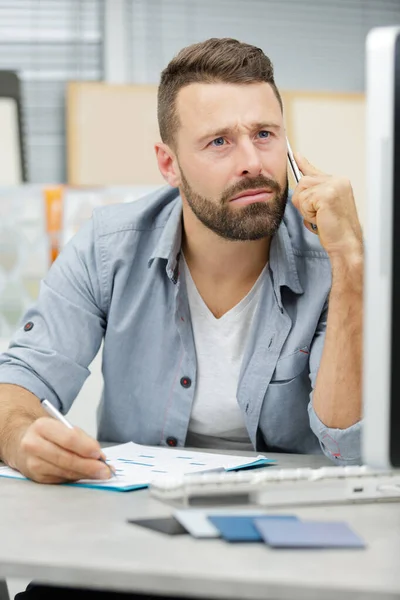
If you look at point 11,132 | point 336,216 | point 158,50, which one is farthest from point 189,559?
point 158,50

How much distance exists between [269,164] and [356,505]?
Result: 78cm

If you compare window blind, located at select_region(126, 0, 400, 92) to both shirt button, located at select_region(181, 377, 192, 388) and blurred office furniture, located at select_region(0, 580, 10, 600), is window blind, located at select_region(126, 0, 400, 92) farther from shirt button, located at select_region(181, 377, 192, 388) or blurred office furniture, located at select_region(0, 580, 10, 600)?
blurred office furniture, located at select_region(0, 580, 10, 600)

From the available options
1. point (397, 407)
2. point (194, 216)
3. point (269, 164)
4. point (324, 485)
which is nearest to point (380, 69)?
point (397, 407)

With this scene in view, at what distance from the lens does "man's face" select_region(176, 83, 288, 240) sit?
1624 mm

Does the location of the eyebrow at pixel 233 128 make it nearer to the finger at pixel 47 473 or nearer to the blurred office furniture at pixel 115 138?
the finger at pixel 47 473

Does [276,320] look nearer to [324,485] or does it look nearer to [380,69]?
[324,485]

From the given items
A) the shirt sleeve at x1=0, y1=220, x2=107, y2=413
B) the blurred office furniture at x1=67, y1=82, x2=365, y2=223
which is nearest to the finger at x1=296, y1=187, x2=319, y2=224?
the shirt sleeve at x1=0, y1=220, x2=107, y2=413

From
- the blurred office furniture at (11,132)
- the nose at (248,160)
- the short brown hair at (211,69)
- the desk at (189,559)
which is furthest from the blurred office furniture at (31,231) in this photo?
the desk at (189,559)

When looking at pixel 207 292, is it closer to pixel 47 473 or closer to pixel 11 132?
pixel 47 473

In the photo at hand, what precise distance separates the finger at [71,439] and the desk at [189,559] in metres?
0.14

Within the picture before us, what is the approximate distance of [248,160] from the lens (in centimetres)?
160

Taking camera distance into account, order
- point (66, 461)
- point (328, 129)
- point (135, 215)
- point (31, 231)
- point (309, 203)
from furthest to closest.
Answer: point (328, 129) → point (31, 231) → point (135, 215) → point (309, 203) → point (66, 461)

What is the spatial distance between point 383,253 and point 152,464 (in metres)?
0.66

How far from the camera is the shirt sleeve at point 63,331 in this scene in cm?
162
